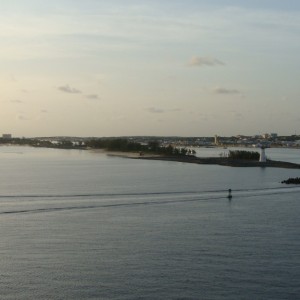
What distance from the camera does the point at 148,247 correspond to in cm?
2009

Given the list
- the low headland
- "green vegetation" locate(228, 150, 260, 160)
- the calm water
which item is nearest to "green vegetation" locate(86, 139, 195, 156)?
the low headland

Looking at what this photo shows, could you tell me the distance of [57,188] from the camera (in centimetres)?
4075

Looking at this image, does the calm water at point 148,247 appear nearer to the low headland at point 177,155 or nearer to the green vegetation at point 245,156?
the low headland at point 177,155

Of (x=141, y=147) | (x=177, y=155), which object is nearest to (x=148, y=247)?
(x=177, y=155)

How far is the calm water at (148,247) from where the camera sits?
1559 cm

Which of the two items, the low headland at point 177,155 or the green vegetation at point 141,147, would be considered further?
the green vegetation at point 141,147

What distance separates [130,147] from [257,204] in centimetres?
10156

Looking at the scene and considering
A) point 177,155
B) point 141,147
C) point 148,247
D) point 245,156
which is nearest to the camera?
point 148,247

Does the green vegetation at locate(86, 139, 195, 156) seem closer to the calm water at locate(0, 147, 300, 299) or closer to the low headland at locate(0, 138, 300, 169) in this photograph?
the low headland at locate(0, 138, 300, 169)

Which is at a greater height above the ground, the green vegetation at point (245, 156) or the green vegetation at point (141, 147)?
the green vegetation at point (141, 147)

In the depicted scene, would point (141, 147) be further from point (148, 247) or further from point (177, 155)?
point (148, 247)

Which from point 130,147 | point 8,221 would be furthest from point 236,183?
point 130,147

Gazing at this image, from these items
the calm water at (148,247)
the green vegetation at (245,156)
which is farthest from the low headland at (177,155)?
the calm water at (148,247)

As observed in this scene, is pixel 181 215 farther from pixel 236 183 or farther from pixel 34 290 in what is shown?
pixel 236 183
